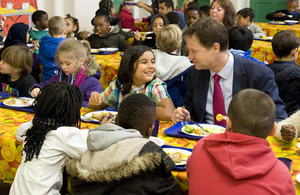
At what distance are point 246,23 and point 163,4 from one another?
2.22 metres

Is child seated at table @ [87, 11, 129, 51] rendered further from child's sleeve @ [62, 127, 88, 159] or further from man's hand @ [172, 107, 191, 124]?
child's sleeve @ [62, 127, 88, 159]

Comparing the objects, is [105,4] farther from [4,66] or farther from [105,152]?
[105,152]

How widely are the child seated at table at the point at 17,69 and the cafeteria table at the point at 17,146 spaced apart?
115cm

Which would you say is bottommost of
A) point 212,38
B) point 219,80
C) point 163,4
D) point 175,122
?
point 175,122

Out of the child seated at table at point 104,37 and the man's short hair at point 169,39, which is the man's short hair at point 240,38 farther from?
the child seated at table at point 104,37

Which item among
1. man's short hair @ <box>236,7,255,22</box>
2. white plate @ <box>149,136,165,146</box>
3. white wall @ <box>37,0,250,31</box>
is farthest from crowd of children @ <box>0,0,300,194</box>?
white wall @ <box>37,0,250,31</box>

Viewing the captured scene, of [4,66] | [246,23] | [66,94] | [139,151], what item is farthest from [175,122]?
[246,23]

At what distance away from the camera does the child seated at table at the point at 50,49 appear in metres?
5.75

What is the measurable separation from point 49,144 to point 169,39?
216cm

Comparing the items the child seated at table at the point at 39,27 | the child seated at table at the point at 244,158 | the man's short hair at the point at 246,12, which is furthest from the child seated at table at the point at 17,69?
the man's short hair at the point at 246,12

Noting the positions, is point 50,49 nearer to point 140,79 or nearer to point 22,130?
point 140,79

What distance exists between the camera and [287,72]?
13.2ft

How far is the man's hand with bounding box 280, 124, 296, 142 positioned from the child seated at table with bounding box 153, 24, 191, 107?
5.62 feet

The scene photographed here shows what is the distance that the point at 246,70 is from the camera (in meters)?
2.97
